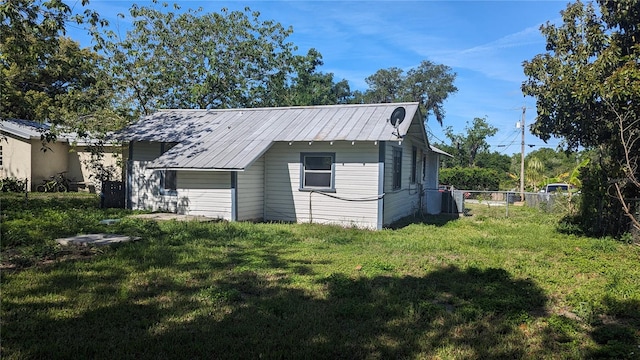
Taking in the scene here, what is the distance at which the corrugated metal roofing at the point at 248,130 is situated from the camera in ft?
41.3

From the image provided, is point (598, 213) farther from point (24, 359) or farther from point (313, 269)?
point (24, 359)

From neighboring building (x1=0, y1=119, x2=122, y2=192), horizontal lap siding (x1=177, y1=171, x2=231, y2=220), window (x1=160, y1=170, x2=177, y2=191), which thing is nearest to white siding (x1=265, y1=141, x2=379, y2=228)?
horizontal lap siding (x1=177, y1=171, x2=231, y2=220)

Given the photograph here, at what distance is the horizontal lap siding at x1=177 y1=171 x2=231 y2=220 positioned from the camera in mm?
12883

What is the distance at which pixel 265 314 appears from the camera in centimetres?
500

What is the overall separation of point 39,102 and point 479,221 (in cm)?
1994

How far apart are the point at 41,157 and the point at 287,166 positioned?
50.6 ft

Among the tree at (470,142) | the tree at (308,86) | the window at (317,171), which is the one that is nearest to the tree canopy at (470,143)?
the tree at (470,142)

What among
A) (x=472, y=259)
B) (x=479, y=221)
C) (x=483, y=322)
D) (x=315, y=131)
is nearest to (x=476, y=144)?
(x=479, y=221)

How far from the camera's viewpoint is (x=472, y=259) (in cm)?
831

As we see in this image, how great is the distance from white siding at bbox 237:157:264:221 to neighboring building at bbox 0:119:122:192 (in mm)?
10476

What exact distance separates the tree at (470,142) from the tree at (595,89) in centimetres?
3922

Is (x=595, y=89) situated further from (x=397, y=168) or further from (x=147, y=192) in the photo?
(x=147, y=192)

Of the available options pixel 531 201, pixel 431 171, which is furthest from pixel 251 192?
pixel 531 201

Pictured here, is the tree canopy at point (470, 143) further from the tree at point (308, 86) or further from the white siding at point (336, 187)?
the white siding at point (336, 187)
